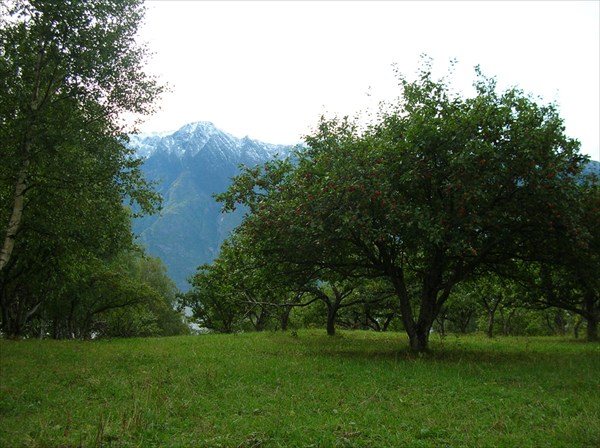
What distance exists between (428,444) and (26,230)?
65.7ft

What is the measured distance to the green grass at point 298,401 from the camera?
8266 mm

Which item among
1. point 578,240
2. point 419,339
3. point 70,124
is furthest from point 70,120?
point 578,240

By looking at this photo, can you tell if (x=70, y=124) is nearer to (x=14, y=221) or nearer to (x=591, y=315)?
(x=14, y=221)

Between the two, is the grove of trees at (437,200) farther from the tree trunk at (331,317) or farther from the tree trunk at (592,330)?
the tree trunk at (592,330)

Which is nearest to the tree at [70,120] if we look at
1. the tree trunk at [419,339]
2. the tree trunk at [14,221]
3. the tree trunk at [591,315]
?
the tree trunk at [14,221]

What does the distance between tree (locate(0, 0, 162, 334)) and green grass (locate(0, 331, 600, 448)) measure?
6.03m

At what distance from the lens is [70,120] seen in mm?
17109

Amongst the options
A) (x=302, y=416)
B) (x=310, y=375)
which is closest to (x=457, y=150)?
(x=310, y=375)

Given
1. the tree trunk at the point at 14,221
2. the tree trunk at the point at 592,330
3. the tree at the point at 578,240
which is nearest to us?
the tree trunk at the point at 14,221

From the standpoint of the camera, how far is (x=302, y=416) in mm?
9586

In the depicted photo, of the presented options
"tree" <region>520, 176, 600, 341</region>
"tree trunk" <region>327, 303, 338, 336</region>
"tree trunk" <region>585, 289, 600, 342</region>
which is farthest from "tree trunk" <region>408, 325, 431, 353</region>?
→ "tree trunk" <region>585, 289, 600, 342</region>

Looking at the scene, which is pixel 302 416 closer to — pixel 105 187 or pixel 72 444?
pixel 72 444

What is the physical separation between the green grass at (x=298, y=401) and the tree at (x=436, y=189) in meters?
4.27

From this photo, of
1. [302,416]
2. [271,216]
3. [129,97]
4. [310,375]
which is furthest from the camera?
[129,97]
